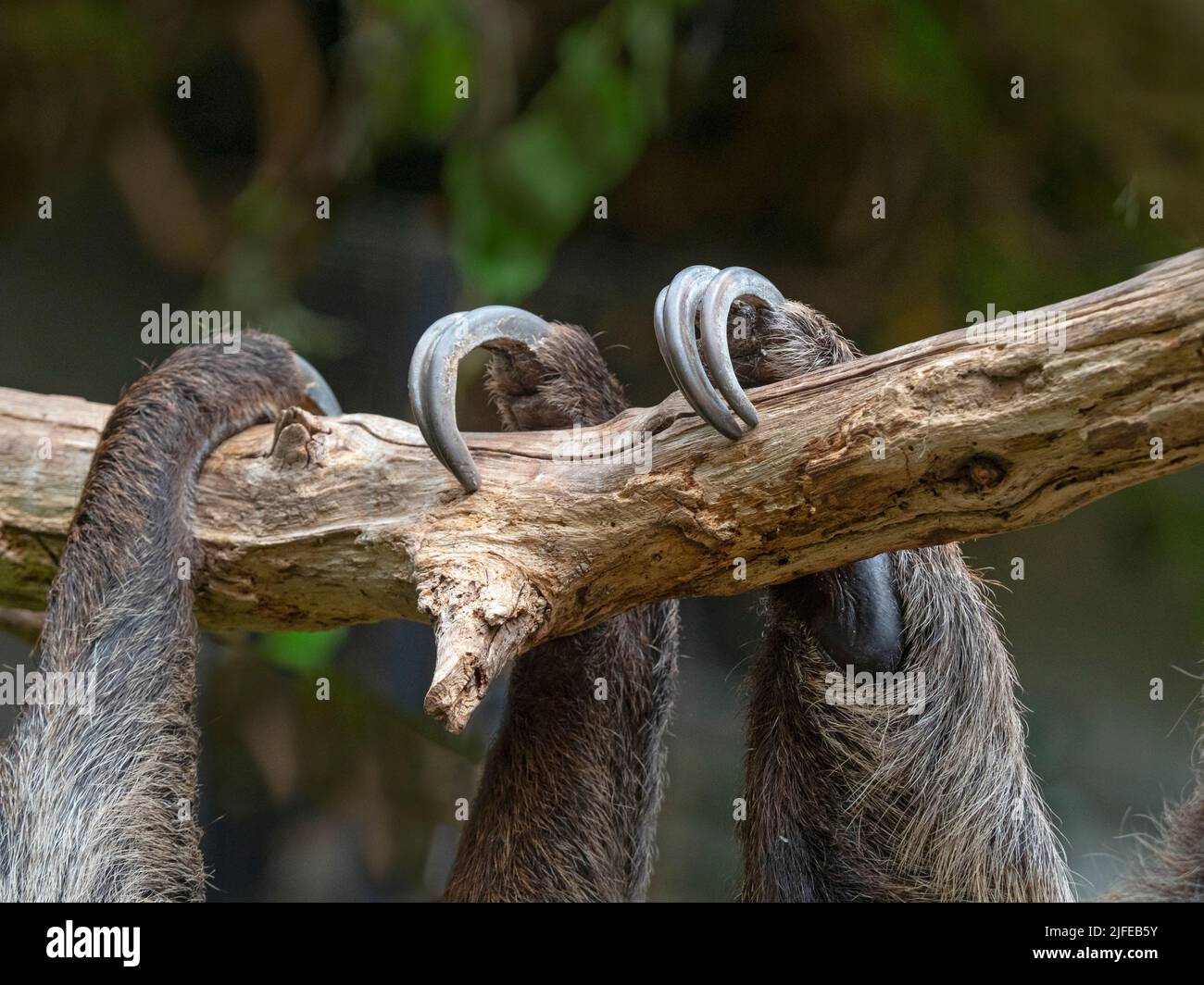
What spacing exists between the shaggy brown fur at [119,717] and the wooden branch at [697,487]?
0.12 m

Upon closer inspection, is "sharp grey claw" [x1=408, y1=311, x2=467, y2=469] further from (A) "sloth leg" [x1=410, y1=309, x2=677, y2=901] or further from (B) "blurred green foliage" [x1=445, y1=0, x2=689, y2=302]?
(B) "blurred green foliage" [x1=445, y1=0, x2=689, y2=302]

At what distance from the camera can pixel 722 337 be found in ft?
6.48

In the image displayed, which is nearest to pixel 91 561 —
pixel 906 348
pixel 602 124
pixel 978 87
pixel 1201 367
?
pixel 906 348

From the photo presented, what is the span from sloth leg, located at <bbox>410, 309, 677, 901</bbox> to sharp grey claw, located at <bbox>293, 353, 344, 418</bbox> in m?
0.61

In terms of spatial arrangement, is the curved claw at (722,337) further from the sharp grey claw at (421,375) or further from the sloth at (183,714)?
the sloth at (183,714)

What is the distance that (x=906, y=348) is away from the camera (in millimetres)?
1912

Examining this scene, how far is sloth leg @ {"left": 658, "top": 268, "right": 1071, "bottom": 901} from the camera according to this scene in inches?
91.8

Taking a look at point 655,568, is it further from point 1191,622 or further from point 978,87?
point 1191,622

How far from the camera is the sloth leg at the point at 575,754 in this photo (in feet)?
8.88

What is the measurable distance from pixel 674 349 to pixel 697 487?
25 cm

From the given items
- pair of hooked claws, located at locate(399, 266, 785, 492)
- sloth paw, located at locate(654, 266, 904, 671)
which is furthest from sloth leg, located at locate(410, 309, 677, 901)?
sloth paw, located at locate(654, 266, 904, 671)

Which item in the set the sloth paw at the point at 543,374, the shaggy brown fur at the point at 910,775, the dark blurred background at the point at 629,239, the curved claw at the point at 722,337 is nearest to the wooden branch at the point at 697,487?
the curved claw at the point at 722,337

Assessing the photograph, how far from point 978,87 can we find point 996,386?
14.1 ft

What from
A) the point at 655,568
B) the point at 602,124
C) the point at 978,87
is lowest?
the point at 655,568
